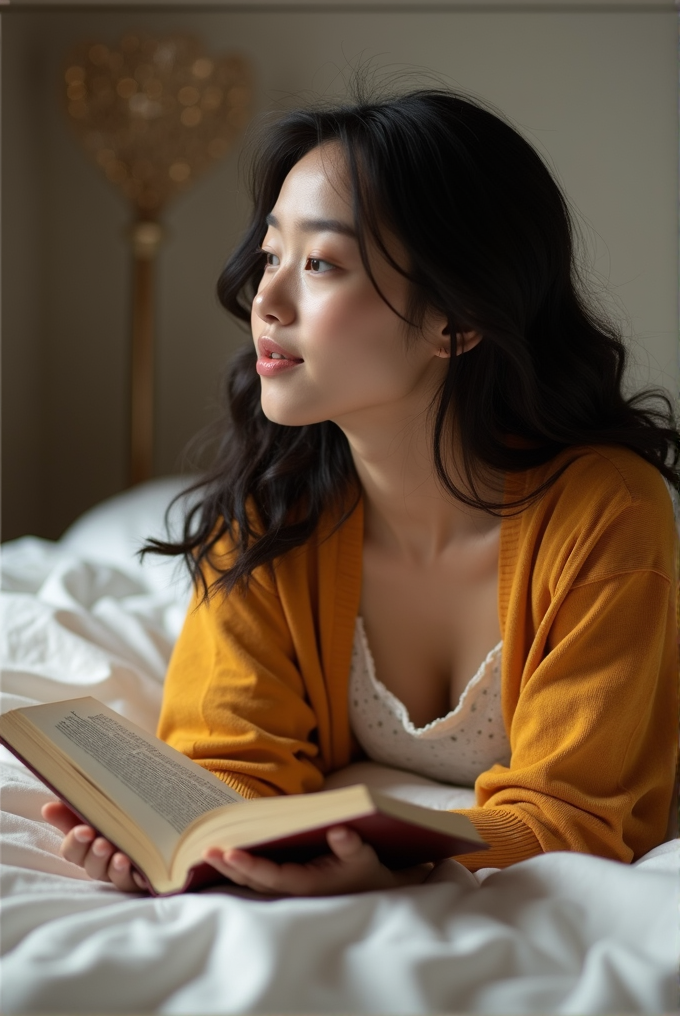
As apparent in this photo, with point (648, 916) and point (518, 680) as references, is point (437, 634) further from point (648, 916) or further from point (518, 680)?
point (648, 916)

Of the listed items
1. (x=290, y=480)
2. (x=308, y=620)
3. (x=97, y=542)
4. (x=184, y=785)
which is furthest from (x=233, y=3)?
(x=184, y=785)

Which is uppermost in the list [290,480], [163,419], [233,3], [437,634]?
[233,3]

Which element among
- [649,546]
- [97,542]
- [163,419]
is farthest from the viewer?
[163,419]

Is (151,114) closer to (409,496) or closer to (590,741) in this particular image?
(409,496)

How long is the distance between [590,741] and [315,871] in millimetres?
293

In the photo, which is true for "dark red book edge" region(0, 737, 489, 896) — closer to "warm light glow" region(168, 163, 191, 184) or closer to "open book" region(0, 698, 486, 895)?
"open book" region(0, 698, 486, 895)

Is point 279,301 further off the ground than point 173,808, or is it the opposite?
point 279,301

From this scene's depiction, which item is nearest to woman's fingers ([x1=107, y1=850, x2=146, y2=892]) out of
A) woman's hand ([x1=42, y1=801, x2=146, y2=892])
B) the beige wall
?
woman's hand ([x1=42, y1=801, x2=146, y2=892])

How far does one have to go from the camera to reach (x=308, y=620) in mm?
1047

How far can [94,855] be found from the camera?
74cm

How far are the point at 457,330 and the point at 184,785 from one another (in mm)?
485

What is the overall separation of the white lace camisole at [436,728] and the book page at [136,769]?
27 cm

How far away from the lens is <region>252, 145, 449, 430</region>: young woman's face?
2.95ft

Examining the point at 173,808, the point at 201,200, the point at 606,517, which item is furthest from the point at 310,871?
the point at 201,200
